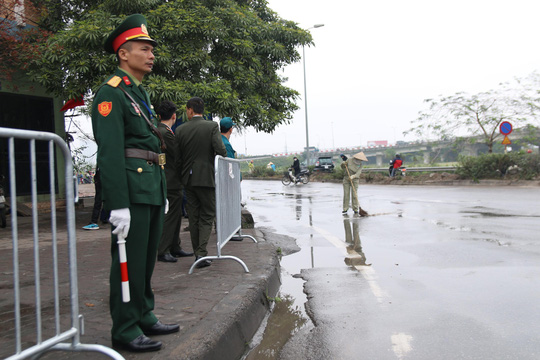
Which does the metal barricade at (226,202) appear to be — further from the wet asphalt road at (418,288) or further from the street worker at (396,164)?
the street worker at (396,164)

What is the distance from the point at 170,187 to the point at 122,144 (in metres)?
3.10

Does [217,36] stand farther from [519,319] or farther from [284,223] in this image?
[519,319]

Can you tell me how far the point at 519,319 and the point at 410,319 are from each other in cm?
81

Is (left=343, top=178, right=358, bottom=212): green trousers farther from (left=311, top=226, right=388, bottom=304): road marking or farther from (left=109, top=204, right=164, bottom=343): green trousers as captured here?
(left=109, top=204, right=164, bottom=343): green trousers

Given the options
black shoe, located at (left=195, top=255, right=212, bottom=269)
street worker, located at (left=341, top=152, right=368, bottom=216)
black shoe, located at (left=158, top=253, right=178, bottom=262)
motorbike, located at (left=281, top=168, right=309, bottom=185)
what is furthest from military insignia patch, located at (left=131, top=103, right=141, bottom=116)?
motorbike, located at (left=281, top=168, right=309, bottom=185)

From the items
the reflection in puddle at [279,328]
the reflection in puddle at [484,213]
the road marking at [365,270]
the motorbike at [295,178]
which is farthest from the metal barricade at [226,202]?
the motorbike at [295,178]

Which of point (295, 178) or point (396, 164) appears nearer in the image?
point (396, 164)

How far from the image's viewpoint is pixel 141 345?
8.99 ft

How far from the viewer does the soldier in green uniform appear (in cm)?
266

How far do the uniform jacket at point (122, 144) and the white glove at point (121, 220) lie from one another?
3cm

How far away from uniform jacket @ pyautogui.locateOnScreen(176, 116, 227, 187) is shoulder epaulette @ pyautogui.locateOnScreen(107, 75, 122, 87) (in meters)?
2.45

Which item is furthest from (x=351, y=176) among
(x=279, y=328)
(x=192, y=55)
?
(x=279, y=328)

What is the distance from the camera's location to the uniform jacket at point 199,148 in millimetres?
5258

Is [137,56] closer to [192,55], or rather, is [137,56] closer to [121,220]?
[121,220]
